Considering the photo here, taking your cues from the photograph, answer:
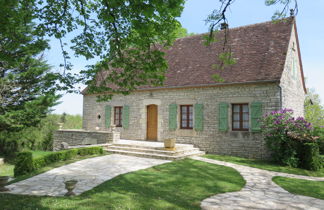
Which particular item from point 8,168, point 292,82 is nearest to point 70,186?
point 8,168

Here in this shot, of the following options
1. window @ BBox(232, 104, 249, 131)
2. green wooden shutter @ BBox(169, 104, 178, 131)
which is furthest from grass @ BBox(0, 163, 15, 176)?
window @ BBox(232, 104, 249, 131)

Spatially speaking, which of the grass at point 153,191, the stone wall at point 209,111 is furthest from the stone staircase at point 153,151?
the grass at point 153,191

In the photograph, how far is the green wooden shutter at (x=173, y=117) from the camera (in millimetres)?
13203

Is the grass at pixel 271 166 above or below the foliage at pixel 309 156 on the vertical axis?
below

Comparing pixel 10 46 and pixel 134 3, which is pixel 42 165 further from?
pixel 134 3

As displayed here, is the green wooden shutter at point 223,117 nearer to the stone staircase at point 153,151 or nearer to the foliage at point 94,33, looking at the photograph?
the stone staircase at point 153,151

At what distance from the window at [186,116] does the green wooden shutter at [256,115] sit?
3.19 meters

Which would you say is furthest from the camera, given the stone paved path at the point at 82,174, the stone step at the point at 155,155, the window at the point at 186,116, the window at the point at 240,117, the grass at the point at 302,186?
the window at the point at 186,116

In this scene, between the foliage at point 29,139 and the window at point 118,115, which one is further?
the foliage at point 29,139

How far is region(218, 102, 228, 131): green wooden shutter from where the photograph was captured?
38.2ft

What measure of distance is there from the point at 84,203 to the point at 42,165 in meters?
5.03

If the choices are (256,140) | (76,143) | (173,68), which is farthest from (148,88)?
(256,140)

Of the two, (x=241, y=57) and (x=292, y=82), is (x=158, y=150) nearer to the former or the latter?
(x=241, y=57)

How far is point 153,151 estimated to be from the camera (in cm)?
1105
